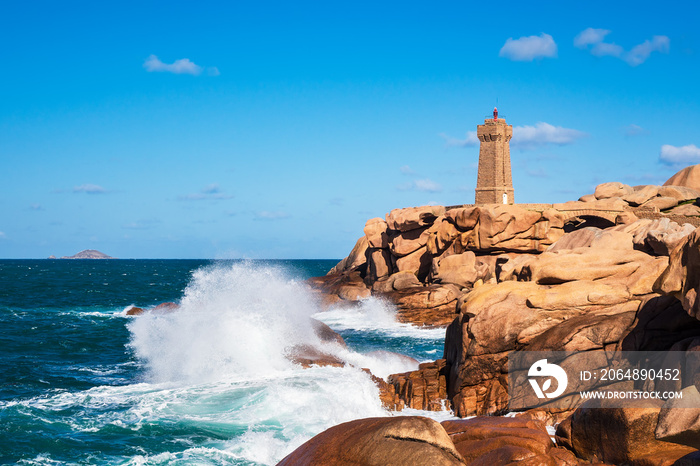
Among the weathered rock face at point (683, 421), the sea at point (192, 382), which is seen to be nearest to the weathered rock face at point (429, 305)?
the sea at point (192, 382)

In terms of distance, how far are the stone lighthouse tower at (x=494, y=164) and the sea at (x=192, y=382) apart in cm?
2206

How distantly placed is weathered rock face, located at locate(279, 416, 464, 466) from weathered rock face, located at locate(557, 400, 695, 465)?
277 centimetres

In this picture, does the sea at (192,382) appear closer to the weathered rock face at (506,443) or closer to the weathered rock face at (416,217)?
the weathered rock face at (506,443)

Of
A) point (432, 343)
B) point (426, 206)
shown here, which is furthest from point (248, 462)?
point (426, 206)

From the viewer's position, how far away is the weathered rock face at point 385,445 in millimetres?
6492

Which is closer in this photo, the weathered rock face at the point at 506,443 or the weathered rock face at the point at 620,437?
the weathered rock face at the point at 620,437

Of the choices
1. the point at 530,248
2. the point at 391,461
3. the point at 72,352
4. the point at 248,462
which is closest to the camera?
the point at 391,461

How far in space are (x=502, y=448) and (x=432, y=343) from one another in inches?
707

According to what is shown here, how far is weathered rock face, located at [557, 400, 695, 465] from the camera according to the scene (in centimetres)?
764

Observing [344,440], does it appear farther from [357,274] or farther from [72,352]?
[357,274]

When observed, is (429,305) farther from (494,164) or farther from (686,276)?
(686,276)

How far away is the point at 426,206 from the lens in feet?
135

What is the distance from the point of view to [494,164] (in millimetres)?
50969

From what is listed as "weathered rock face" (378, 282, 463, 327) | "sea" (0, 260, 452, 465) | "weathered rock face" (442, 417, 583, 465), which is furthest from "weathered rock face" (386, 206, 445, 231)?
"weathered rock face" (442, 417, 583, 465)
